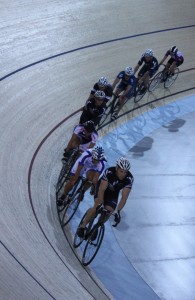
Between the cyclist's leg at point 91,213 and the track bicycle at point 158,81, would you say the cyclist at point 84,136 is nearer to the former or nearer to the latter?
the cyclist's leg at point 91,213

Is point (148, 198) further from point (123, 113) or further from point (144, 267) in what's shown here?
point (123, 113)

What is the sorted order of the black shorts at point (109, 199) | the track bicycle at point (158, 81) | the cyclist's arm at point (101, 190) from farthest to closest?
the track bicycle at point (158, 81), the black shorts at point (109, 199), the cyclist's arm at point (101, 190)

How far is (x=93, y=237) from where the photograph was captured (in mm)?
5070

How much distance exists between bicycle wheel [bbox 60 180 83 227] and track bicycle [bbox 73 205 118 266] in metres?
0.31

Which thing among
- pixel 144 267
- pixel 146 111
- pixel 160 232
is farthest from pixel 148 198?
pixel 146 111

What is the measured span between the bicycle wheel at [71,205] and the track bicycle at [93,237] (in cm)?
31

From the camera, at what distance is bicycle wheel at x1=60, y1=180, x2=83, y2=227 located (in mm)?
5484

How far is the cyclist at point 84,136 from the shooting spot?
5912 mm

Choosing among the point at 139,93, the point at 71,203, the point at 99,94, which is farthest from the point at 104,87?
the point at 139,93

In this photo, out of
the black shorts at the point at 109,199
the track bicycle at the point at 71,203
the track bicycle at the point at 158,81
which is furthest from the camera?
the track bicycle at the point at 158,81

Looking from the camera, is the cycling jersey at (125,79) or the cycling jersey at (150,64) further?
the cycling jersey at (150,64)

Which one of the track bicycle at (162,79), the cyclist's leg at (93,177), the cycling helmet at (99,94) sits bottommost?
the track bicycle at (162,79)

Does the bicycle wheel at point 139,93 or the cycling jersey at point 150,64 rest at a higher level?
the cycling jersey at point 150,64

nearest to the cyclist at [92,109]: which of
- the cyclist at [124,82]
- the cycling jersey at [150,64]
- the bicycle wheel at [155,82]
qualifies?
the cyclist at [124,82]
